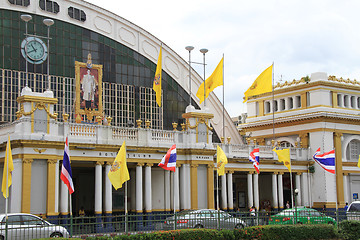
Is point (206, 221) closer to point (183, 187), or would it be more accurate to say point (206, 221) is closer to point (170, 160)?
point (170, 160)

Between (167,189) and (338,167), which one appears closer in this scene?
(167,189)

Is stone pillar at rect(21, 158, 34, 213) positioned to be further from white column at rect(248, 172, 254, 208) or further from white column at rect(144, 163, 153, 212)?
white column at rect(248, 172, 254, 208)

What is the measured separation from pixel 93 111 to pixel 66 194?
14972mm

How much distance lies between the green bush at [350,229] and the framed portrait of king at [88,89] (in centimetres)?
2574

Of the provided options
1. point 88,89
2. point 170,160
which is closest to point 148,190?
point 170,160

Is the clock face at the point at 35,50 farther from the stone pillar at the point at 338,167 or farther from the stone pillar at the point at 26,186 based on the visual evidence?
the stone pillar at the point at 338,167

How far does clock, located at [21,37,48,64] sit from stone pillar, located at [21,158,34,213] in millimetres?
15683

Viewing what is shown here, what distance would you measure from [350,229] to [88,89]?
1093 inches

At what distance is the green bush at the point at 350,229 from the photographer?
31.8 m

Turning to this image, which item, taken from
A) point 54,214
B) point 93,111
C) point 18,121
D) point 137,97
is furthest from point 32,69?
point 54,214

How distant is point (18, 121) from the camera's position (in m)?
36.0

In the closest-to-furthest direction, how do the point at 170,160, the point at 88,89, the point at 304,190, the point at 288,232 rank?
the point at 288,232
the point at 170,160
the point at 88,89
the point at 304,190

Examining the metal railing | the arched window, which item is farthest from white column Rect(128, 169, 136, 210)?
the arched window

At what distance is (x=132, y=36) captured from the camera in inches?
2207
